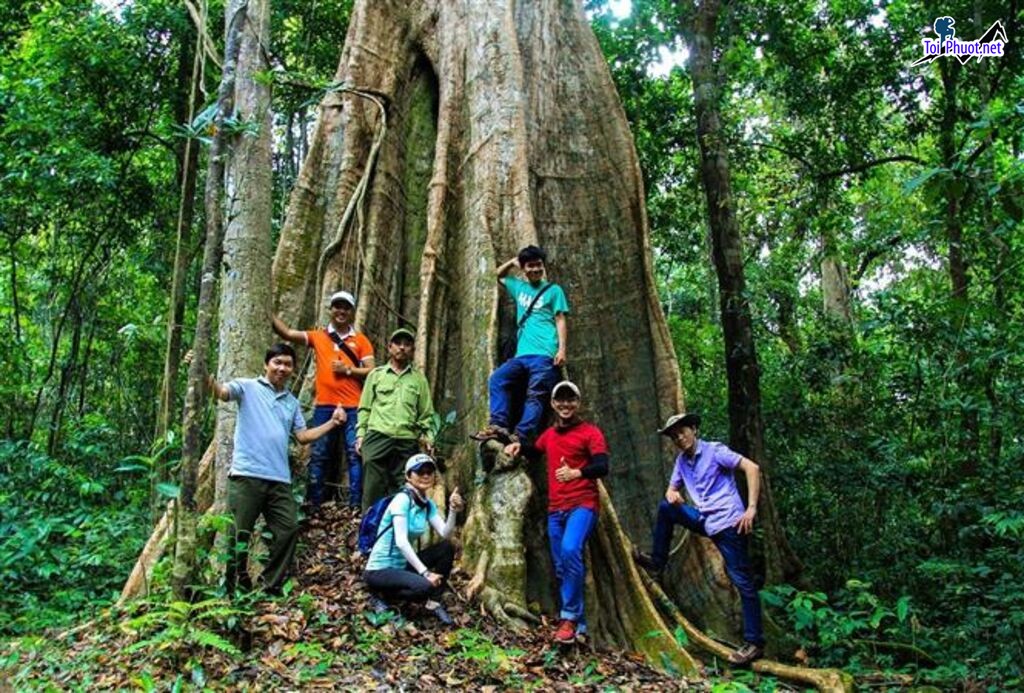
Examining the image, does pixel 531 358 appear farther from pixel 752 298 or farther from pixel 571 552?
pixel 752 298

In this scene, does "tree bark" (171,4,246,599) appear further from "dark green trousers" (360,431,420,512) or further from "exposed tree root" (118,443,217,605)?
"dark green trousers" (360,431,420,512)

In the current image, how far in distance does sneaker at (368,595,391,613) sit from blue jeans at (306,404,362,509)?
4.58 ft

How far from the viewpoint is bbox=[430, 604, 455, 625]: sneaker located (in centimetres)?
543

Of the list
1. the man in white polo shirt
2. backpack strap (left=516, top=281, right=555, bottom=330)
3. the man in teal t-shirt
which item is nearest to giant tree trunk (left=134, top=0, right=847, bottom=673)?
the man in teal t-shirt

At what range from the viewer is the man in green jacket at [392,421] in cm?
631

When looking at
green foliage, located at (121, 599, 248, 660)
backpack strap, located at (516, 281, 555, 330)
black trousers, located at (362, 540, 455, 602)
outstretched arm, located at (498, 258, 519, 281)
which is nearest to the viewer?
green foliage, located at (121, 599, 248, 660)

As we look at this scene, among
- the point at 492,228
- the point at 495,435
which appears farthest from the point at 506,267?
the point at 495,435

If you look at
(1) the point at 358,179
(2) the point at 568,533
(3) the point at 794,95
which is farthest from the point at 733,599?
(3) the point at 794,95

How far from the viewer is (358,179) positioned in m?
8.59

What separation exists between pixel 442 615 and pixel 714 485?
2.24 m

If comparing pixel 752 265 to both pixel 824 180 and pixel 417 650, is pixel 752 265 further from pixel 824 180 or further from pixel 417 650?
pixel 417 650

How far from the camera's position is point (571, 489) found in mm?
5914

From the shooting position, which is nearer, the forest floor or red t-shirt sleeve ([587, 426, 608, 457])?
the forest floor

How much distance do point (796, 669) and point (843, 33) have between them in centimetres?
877
